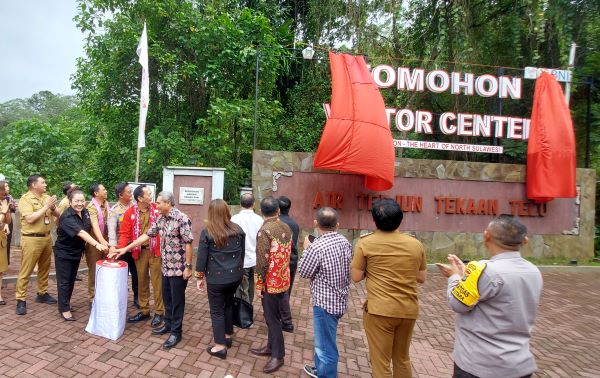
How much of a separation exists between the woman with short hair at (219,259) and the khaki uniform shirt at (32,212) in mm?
2515

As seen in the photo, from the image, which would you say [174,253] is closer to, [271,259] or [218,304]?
[218,304]

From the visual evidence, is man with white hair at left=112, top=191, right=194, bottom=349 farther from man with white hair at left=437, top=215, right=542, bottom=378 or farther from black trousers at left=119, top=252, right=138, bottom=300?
man with white hair at left=437, top=215, right=542, bottom=378

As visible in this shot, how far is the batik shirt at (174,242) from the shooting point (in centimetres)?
396

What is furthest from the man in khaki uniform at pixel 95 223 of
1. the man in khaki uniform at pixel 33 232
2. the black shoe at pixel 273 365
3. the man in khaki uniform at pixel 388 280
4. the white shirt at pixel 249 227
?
the man in khaki uniform at pixel 388 280

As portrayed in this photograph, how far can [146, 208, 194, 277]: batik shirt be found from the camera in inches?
156

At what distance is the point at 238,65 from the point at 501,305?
29.1ft

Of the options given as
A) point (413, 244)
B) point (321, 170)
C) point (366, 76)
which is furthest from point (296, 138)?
point (413, 244)

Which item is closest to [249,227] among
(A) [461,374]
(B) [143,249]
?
(B) [143,249]

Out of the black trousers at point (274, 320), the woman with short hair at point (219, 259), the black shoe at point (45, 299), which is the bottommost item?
the black shoe at point (45, 299)

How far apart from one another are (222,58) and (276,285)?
7.36 meters

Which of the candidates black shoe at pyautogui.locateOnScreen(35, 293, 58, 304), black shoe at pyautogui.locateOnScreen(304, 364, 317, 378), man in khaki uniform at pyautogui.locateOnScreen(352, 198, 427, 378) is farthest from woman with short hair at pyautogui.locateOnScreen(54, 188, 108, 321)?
man in khaki uniform at pyautogui.locateOnScreen(352, 198, 427, 378)

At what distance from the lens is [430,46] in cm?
1082

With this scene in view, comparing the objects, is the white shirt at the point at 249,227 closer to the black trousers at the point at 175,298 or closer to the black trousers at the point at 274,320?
the black trousers at the point at 175,298

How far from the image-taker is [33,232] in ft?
15.5
